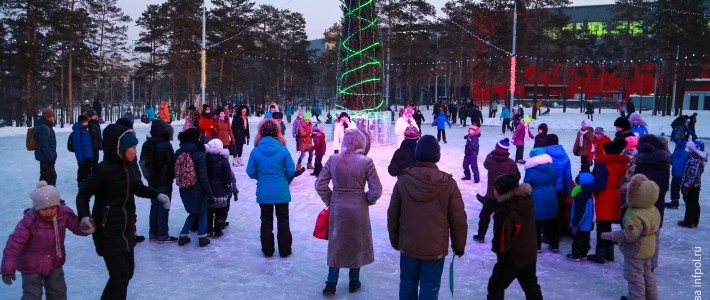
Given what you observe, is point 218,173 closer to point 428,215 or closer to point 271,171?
point 271,171

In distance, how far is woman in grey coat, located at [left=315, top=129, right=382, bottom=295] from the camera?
4516mm

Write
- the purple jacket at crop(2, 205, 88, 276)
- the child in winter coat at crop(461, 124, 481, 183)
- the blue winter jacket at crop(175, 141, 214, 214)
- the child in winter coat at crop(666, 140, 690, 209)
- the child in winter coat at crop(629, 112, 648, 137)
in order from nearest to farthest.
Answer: the purple jacket at crop(2, 205, 88, 276) → the blue winter jacket at crop(175, 141, 214, 214) → the child in winter coat at crop(666, 140, 690, 209) → the child in winter coat at crop(629, 112, 648, 137) → the child in winter coat at crop(461, 124, 481, 183)

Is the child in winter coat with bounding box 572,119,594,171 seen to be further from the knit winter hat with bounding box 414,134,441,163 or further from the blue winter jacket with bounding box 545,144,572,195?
the knit winter hat with bounding box 414,134,441,163

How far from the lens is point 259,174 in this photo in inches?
222

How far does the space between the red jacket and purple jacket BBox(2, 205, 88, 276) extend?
15.5 feet

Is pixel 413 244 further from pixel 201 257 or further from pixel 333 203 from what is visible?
pixel 201 257

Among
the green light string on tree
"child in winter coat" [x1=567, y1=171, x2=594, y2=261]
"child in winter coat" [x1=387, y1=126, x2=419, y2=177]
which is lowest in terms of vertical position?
"child in winter coat" [x1=567, y1=171, x2=594, y2=261]

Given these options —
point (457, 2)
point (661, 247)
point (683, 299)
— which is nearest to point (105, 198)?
point (683, 299)

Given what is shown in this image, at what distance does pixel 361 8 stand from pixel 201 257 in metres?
12.7

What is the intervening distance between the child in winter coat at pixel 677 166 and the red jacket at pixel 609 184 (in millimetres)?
2941

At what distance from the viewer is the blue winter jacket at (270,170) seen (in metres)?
5.59

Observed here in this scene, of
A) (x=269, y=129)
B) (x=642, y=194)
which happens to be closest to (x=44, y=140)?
(x=269, y=129)

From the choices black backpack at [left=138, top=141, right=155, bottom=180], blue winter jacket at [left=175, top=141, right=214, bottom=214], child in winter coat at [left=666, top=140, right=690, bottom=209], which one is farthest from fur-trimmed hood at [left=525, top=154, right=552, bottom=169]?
black backpack at [left=138, top=141, right=155, bottom=180]

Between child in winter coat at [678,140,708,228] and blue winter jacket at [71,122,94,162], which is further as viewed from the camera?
blue winter jacket at [71,122,94,162]
